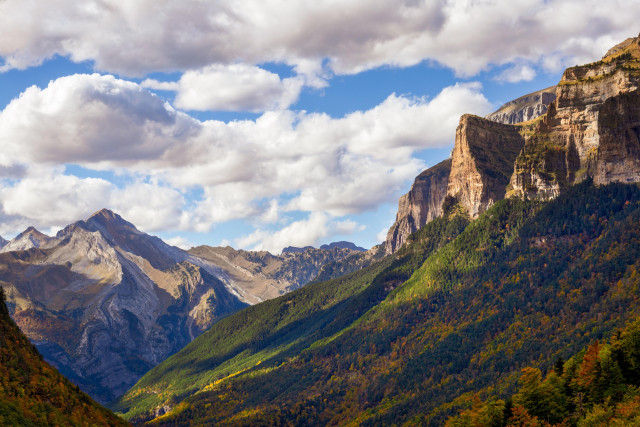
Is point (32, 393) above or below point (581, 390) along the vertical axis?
above

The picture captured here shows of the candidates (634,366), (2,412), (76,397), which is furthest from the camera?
Answer: (76,397)

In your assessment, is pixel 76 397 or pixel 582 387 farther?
pixel 76 397

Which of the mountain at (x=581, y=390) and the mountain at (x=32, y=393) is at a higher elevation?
the mountain at (x=32, y=393)

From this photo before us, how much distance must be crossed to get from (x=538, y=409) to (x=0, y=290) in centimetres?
14072

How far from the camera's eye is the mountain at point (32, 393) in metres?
146

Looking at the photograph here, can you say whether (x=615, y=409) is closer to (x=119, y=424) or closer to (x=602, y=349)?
(x=602, y=349)

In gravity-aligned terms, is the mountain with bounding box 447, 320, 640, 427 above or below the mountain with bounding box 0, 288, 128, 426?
below

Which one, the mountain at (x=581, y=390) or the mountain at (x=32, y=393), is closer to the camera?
the mountain at (x=32, y=393)

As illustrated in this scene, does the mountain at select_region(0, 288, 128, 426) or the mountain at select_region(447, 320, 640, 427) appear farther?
the mountain at select_region(447, 320, 640, 427)

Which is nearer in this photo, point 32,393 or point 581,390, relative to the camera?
point 581,390

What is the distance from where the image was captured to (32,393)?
159m

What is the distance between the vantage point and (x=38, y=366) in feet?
569

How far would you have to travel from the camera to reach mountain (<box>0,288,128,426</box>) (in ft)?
479

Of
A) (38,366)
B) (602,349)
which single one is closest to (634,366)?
(602,349)
